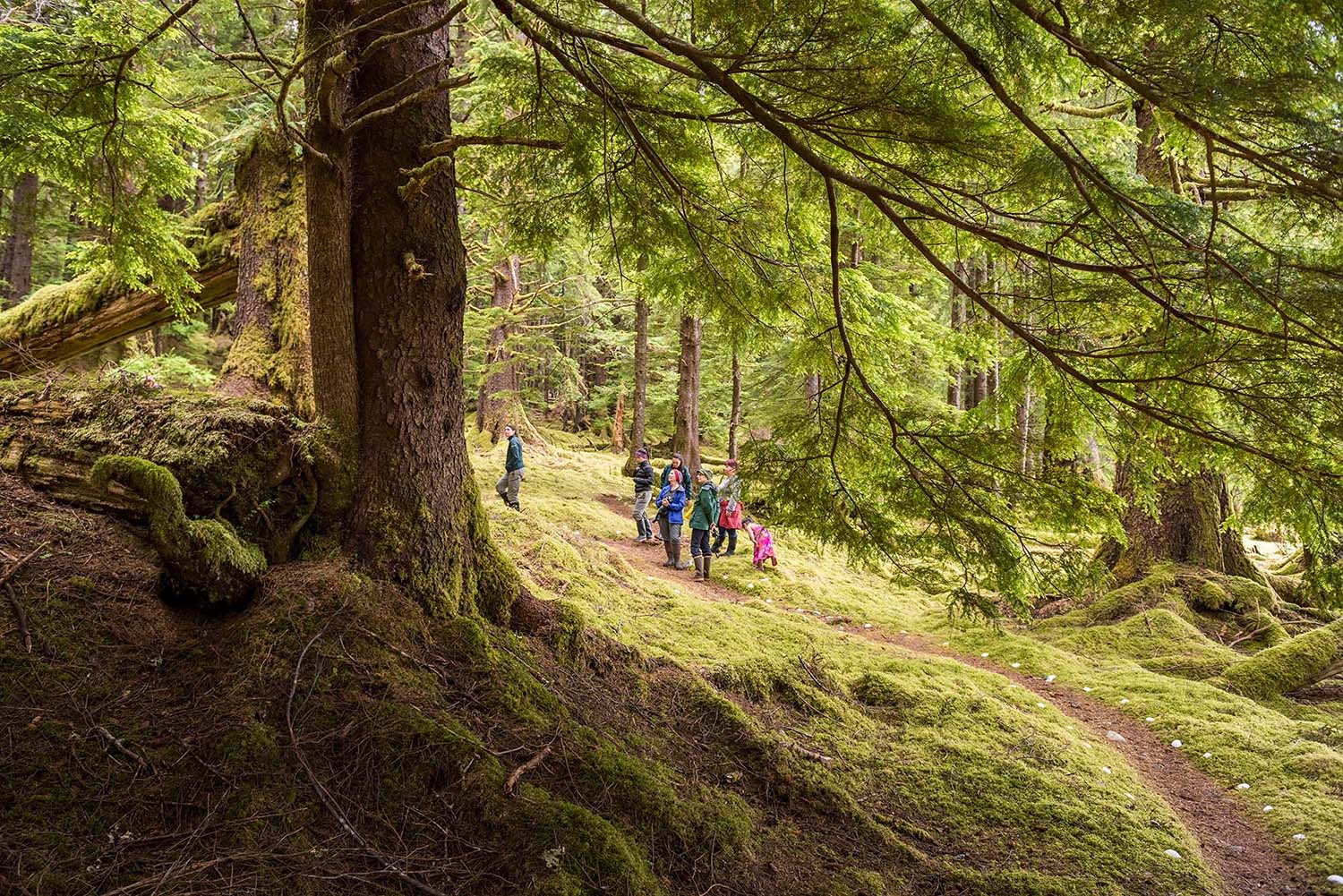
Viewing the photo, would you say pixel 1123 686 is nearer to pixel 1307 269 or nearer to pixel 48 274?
pixel 1307 269

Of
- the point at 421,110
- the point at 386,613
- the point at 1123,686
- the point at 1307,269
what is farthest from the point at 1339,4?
the point at 1123,686

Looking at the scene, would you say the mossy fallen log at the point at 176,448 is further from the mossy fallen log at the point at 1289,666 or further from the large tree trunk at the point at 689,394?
the large tree trunk at the point at 689,394

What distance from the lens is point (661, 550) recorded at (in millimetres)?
13016

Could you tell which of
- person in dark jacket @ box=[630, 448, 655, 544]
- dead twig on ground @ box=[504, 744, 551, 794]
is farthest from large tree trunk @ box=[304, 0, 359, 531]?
person in dark jacket @ box=[630, 448, 655, 544]

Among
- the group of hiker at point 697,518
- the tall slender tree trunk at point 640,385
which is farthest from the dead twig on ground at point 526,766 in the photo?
the tall slender tree trunk at point 640,385

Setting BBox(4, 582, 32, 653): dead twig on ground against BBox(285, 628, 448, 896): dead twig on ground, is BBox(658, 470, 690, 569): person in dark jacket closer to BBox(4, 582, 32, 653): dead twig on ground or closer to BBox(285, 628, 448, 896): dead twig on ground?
BBox(285, 628, 448, 896): dead twig on ground

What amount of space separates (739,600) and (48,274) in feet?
77.5

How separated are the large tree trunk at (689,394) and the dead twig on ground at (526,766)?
37.9 ft

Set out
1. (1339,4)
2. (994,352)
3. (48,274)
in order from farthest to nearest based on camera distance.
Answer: (48,274) → (994,352) → (1339,4)

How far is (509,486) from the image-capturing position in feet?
38.7

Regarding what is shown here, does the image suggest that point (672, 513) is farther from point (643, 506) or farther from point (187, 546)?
point (187, 546)

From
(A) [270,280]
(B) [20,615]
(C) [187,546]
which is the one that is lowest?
(B) [20,615]

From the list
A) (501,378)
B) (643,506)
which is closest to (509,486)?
(643,506)

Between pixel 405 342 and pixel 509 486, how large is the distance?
26.3 feet
